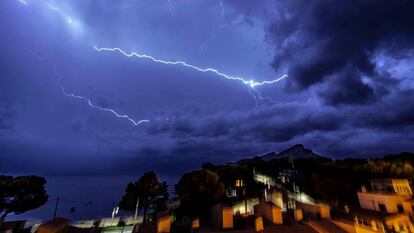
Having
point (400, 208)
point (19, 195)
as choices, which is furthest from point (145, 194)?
point (400, 208)

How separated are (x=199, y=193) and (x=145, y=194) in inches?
287

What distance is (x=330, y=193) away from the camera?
94.5 feet

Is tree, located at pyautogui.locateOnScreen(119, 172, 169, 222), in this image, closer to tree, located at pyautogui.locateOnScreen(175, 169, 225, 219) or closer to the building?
tree, located at pyautogui.locateOnScreen(175, 169, 225, 219)

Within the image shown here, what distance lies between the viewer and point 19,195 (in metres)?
21.8

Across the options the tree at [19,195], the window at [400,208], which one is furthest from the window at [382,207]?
the tree at [19,195]

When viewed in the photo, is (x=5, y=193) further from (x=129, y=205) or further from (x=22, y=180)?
(x=129, y=205)

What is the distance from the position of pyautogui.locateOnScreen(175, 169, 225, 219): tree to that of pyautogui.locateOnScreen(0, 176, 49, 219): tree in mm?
15129

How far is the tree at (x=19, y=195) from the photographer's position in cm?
2100

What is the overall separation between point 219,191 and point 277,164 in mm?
37629

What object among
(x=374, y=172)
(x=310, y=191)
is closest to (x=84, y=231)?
(x=310, y=191)

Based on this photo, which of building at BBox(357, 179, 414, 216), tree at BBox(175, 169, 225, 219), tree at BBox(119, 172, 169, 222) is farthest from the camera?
tree at BBox(119, 172, 169, 222)

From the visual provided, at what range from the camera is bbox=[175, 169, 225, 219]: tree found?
2317cm

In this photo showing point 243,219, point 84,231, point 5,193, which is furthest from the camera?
point 5,193

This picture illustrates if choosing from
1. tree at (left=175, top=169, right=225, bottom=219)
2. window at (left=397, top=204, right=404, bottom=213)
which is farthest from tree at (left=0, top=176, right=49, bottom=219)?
window at (left=397, top=204, right=404, bottom=213)
